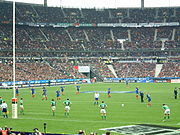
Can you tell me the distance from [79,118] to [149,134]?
27.9ft

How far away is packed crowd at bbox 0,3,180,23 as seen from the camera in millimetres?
104469

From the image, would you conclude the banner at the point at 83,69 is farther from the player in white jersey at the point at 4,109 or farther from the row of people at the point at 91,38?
the player in white jersey at the point at 4,109

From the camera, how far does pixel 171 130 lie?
904 inches

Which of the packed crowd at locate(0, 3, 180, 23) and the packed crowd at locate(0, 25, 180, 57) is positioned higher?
the packed crowd at locate(0, 3, 180, 23)

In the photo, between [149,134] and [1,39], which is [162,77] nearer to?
[1,39]

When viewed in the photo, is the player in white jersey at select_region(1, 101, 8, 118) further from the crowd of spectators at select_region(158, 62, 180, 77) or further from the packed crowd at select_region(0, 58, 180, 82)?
the crowd of spectators at select_region(158, 62, 180, 77)

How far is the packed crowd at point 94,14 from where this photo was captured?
104 meters

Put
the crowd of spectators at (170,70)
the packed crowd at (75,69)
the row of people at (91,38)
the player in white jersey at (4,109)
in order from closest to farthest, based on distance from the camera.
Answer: the player in white jersey at (4,109) → the packed crowd at (75,69) → the crowd of spectators at (170,70) → the row of people at (91,38)

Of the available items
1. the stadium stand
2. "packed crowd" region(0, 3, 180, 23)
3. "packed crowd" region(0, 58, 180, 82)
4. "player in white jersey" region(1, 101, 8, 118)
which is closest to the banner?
"packed crowd" region(0, 58, 180, 82)

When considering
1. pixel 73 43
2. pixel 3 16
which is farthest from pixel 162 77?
pixel 3 16

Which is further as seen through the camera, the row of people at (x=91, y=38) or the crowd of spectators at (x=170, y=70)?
the row of people at (x=91, y=38)

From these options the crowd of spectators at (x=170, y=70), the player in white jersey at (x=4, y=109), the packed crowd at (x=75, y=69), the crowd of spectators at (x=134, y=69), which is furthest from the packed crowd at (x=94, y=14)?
the player in white jersey at (x=4, y=109)

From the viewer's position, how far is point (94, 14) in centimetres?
11425

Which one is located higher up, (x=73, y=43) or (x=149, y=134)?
(x=73, y=43)
